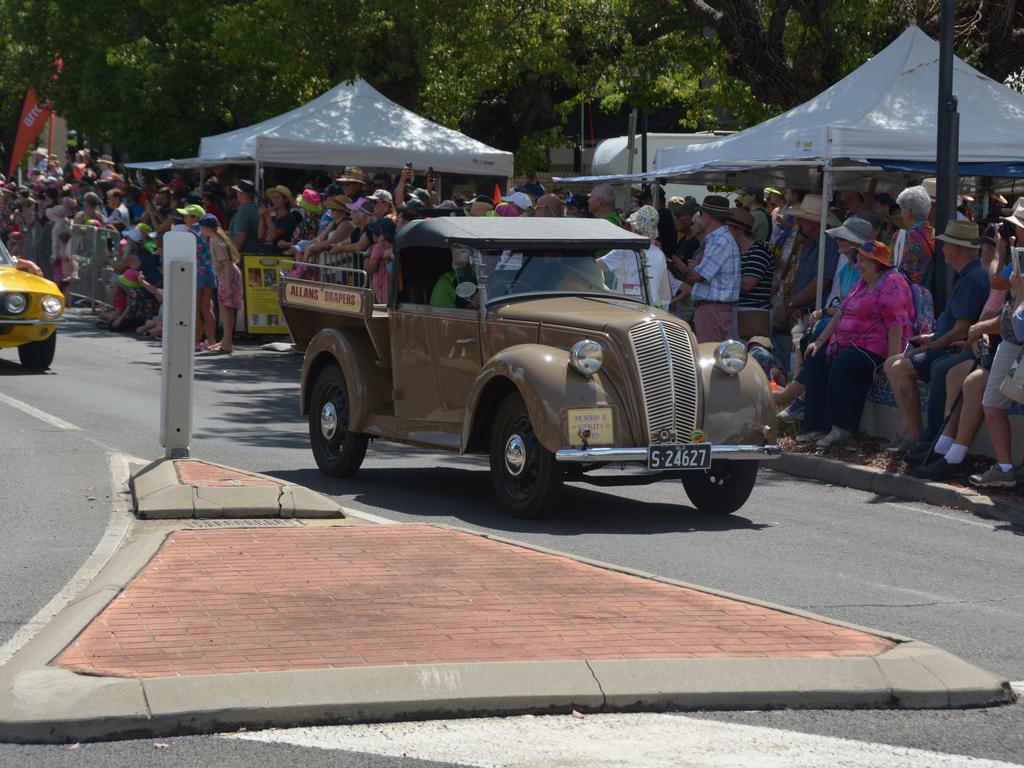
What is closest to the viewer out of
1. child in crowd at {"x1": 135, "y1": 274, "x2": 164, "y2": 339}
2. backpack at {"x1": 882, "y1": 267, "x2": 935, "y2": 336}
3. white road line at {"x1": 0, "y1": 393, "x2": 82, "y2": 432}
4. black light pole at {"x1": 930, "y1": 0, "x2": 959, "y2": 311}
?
backpack at {"x1": 882, "y1": 267, "x2": 935, "y2": 336}

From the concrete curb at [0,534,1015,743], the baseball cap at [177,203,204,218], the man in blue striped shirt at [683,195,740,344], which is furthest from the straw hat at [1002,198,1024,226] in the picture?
the baseball cap at [177,203,204,218]

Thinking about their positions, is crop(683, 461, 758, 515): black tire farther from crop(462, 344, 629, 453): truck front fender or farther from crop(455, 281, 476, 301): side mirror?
crop(455, 281, 476, 301): side mirror

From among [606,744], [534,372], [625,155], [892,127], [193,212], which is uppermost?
[625,155]

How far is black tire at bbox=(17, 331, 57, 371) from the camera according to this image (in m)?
18.4

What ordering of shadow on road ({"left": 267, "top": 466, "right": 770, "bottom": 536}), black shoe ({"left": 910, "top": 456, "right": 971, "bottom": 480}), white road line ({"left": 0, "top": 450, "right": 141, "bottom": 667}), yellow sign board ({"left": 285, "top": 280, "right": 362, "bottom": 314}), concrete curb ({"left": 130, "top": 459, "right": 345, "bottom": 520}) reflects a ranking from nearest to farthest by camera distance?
white road line ({"left": 0, "top": 450, "right": 141, "bottom": 667})
concrete curb ({"left": 130, "top": 459, "right": 345, "bottom": 520})
shadow on road ({"left": 267, "top": 466, "right": 770, "bottom": 536})
black shoe ({"left": 910, "top": 456, "right": 971, "bottom": 480})
yellow sign board ({"left": 285, "top": 280, "right": 362, "bottom": 314})

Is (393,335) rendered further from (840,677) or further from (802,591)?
(840,677)

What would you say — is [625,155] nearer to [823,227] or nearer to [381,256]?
[381,256]

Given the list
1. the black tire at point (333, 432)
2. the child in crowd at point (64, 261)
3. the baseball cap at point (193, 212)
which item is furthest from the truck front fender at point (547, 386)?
the child in crowd at point (64, 261)

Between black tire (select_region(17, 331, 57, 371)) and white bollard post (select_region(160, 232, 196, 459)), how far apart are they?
871 cm

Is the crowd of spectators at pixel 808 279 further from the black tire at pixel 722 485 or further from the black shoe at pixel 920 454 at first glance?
the black tire at pixel 722 485

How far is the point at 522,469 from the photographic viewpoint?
9.90 metres

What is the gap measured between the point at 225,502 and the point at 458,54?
69.2 feet

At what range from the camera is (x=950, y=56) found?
13562 mm

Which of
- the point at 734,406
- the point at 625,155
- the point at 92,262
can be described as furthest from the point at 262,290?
the point at 625,155
